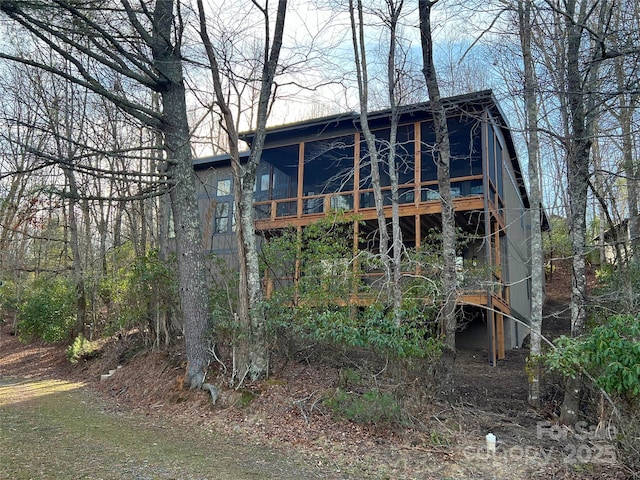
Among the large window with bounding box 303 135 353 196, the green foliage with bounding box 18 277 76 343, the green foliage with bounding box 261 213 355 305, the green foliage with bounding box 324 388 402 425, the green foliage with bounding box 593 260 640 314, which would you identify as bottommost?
the green foliage with bounding box 324 388 402 425

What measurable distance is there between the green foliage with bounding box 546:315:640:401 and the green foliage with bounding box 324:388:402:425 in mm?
2077

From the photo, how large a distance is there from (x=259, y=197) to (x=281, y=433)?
1079cm

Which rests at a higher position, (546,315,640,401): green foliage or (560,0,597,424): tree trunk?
(560,0,597,424): tree trunk

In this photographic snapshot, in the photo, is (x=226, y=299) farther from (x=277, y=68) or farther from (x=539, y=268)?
(x=539, y=268)

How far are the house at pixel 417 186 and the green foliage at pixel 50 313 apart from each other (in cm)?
523

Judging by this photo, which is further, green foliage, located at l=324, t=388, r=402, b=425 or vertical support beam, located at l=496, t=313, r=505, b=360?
vertical support beam, located at l=496, t=313, r=505, b=360

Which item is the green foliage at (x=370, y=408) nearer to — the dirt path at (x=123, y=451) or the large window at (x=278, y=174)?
the dirt path at (x=123, y=451)

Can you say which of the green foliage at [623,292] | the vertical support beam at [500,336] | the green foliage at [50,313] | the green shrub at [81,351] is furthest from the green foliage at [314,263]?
the green foliage at [50,313]

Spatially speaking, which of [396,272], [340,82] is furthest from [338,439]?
[340,82]

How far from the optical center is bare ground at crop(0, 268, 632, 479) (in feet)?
16.2

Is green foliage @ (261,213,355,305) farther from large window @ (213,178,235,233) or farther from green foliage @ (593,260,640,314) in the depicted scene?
large window @ (213,178,235,233)

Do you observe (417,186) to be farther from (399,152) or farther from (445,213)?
(399,152)

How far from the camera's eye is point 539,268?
818cm

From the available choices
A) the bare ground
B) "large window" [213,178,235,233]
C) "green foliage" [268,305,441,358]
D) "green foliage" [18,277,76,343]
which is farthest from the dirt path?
"large window" [213,178,235,233]
